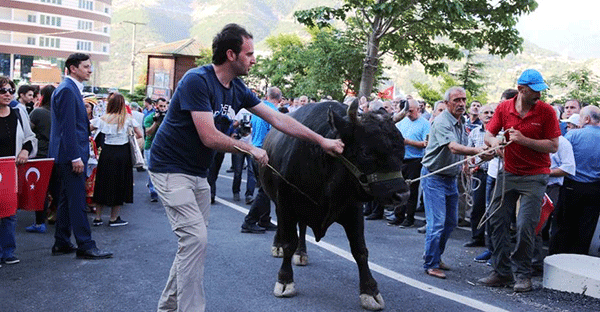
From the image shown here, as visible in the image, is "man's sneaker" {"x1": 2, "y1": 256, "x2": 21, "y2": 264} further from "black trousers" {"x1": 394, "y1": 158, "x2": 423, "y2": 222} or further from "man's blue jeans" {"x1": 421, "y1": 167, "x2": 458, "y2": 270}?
"black trousers" {"x1": 394, "y1": 158, "x2": 423, "y2": 222}

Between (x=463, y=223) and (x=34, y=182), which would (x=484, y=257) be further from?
(x=34, y=182)

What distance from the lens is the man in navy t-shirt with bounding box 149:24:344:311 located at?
4.59 meters

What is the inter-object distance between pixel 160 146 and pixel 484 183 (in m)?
6.52

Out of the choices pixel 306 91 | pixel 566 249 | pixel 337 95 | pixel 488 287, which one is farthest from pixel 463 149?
pixel 306 91

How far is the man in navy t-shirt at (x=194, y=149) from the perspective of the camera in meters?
4.59

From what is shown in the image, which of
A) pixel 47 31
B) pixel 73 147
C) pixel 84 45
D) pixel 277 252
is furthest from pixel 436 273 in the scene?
pixel 84 45

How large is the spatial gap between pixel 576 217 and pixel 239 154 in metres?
4.73

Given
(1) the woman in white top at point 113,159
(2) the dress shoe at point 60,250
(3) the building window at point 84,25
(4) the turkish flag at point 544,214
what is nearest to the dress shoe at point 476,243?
(4) the turkish flag at point 544,214

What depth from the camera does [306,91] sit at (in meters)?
30.5

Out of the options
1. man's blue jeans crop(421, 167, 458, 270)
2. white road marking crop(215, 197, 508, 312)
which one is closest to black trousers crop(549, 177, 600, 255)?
man's blue jeans crop(421, 167, 458, 270)

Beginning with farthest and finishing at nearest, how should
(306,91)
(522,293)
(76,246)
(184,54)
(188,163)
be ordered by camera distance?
1. (184,54)
2. (306,91)
3. (76,246)
4. (522,293)
5. (188,163)

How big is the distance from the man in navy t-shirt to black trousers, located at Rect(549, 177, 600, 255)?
525 cm

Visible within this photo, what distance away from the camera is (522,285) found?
6617 mm

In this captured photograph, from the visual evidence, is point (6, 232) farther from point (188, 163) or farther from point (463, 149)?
point (463, 149)
